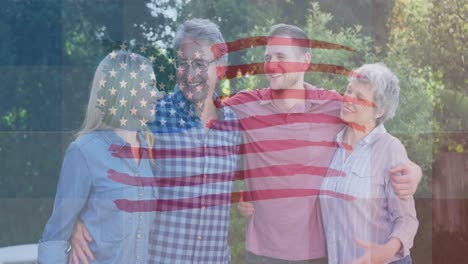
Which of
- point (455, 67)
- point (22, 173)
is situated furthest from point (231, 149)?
point (455, 67)

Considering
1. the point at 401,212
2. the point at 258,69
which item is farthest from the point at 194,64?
the point at 401,212

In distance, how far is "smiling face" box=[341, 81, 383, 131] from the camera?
3.16 m

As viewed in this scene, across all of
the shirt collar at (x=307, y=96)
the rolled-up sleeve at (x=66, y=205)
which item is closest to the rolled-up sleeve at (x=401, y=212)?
the shirt collar at (x=307, y=96)

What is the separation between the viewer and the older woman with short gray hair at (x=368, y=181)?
3.19 meters

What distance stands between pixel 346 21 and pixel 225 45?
1.77 feet

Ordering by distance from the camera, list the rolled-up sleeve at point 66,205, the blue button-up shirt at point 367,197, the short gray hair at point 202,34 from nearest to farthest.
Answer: the rolled-up sleeve at point 66,205 < the short gray hair at point 202,34 < the blue button-up shirt at point 367,197

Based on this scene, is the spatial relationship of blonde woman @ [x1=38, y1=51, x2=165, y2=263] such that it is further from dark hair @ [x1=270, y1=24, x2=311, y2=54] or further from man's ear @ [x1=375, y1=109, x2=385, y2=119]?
man's ear @ [x1=375, y1=109, x2=385, y2=119]

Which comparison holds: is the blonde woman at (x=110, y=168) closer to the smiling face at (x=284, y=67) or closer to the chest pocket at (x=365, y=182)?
the smiling face at (x=284, y=67)

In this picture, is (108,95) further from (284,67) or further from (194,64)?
(284,67)

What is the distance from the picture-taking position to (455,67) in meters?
3.42

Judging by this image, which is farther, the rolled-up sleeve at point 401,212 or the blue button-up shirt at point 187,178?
the rolled-up sleeve at point 401,212

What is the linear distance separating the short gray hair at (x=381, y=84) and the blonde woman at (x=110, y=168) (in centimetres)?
87

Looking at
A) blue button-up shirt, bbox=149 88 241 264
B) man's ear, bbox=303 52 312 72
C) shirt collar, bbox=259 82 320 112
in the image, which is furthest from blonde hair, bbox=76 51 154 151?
man's ear, bbox=303 52 312 72

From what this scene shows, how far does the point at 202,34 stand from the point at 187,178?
593 mm
